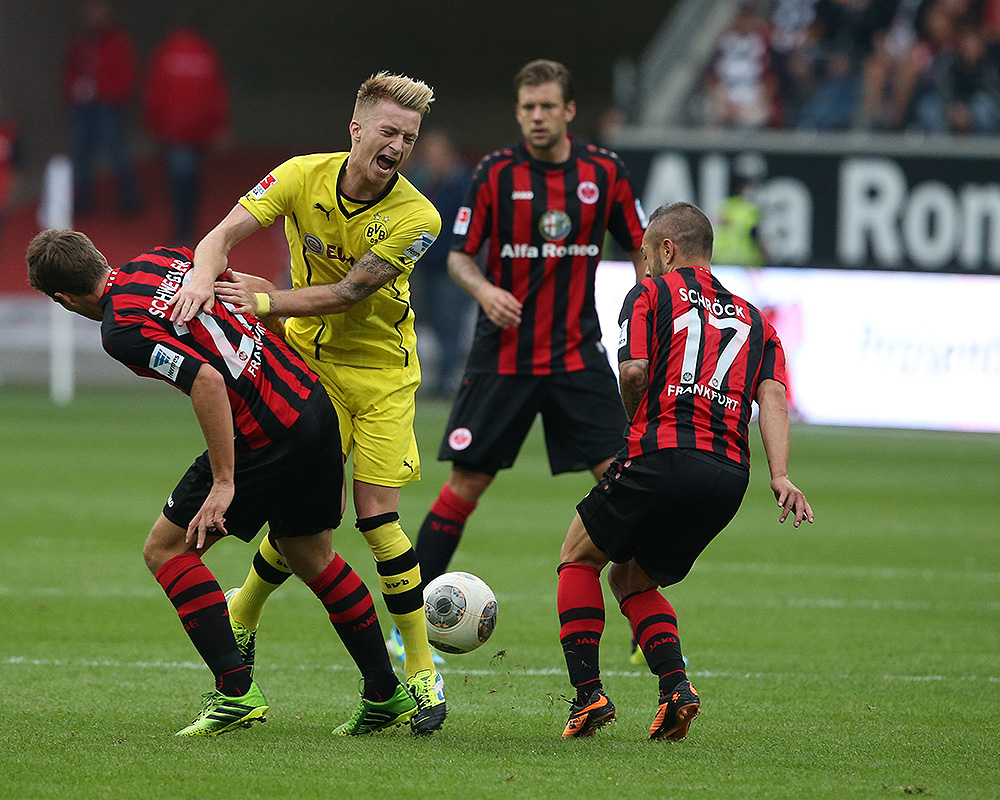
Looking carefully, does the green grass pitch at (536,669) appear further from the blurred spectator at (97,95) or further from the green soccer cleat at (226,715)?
the blurred spectator at (97,95)

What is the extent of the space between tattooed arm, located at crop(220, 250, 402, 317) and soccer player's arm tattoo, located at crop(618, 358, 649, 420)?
0.92 m

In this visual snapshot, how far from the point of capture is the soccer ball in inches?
206

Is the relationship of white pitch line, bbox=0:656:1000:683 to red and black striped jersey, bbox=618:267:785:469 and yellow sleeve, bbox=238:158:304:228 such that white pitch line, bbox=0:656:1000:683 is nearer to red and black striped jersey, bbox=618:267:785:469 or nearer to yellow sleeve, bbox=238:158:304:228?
red and black striped jersey, bbox=618:267:785:469

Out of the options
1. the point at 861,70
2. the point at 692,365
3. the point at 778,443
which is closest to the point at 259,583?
the point at 692,365

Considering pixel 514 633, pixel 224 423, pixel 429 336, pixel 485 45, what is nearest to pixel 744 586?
pixel 514 633

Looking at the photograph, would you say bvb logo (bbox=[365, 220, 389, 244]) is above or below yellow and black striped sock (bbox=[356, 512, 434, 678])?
above

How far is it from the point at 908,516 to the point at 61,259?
749 centimetres

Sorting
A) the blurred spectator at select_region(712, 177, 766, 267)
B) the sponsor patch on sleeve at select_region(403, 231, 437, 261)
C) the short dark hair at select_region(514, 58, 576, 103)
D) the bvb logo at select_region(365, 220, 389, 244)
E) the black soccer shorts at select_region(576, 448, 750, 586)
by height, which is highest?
the blurred spectator at select_region(712, 177, 766, 267)

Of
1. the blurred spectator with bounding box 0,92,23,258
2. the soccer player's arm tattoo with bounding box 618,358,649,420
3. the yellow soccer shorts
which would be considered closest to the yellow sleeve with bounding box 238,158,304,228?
the yellow soccer shorts

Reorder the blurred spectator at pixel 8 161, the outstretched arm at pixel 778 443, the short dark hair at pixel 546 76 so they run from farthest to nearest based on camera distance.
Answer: the blurred spectator at pixel 8 161 → the short dark hair at pixel 546 76 → the outstretched arm at pixel 778 443

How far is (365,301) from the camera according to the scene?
209 inches

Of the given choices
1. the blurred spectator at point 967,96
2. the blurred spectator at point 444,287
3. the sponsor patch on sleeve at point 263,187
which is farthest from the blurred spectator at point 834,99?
the sponsor patch on sleeve at point 263,187

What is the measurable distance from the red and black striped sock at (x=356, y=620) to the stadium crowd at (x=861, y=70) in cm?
1508

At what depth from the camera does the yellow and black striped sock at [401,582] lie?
515 cm
